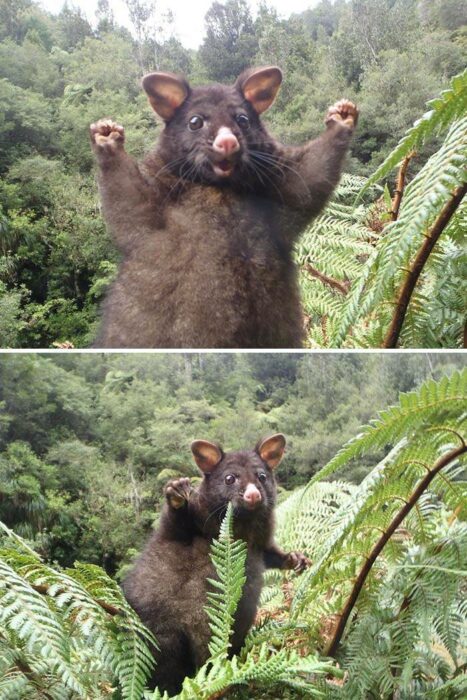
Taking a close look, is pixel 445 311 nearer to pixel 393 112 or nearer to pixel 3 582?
pixel 393 112

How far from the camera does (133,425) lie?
1183mm

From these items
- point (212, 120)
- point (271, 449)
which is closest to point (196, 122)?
point (212, 120)

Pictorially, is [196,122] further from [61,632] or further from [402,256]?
[61,632]

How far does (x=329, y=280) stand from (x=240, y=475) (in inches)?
14.4

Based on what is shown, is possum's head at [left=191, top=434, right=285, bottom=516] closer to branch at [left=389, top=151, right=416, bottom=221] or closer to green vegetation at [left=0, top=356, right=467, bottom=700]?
green vegetation at [left=0, top=356, right=467, bottom=700]

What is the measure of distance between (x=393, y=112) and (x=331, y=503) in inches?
29.7

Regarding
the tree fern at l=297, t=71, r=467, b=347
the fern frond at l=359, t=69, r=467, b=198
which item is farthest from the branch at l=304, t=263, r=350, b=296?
the fern frond at l=359, t=69, r=467, b=198

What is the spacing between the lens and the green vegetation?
2.00 ft

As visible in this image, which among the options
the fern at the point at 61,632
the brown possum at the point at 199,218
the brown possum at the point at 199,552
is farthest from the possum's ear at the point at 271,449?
the fern at the point at 61,632

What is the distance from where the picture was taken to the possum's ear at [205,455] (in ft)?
3.45

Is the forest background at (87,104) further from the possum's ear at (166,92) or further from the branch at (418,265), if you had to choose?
the branch at (418,265)

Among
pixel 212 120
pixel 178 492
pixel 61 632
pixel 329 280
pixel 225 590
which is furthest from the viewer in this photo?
pixel 329 280

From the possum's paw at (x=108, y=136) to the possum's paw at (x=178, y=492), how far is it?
49cm

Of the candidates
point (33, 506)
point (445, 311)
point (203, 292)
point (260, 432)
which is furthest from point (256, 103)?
point (33, 506)
